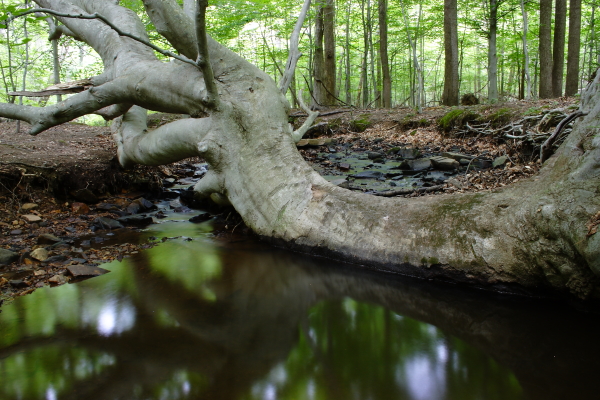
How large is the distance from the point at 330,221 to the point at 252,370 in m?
1.80

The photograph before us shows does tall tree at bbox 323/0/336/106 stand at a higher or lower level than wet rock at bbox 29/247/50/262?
higher

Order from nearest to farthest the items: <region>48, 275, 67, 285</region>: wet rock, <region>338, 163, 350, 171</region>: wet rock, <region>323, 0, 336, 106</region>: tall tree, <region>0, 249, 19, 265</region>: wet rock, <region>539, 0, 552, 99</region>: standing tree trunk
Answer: <region>48, 275, 67, 285</region>: wet rock < <region>0, 249, 19, 265</region>: wet rock < <region>338, 163, 350, 171</region>: wet rock < <region>539, 0, 552, 99</region>: standing tree trunk < <region>323, 0, 336, 106</region>: tall tree

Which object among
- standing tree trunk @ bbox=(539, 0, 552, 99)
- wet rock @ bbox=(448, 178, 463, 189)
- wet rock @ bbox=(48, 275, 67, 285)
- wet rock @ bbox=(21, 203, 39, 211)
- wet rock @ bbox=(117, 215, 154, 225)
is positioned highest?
standing tree trunk @ bbox=(539, 0, 552, 99)

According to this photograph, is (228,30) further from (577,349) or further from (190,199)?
(577,349)

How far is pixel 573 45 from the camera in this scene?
11.4 m

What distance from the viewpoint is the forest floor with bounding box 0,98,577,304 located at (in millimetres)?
3910

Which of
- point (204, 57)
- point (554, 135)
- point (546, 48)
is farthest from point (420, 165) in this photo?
point (546, 48)

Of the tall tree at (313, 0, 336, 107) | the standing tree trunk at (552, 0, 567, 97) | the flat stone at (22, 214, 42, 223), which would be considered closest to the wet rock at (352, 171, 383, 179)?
the flat stone at (22, 214, 42, 223)

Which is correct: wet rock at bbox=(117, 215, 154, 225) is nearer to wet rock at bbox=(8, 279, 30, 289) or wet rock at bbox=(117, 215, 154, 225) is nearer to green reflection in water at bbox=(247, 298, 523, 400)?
wet rock at bbox=(8, 279, 30, 289)

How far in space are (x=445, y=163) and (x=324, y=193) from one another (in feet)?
12.9

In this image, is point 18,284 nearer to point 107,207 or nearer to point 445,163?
point 107,207

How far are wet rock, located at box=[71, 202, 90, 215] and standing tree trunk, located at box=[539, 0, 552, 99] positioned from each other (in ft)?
42.0

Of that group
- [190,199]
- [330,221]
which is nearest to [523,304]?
[330,221]

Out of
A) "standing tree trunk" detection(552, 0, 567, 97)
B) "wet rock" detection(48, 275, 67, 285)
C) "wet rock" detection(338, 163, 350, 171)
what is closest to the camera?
"wet rock" detection(48, 275, 67, 285)
